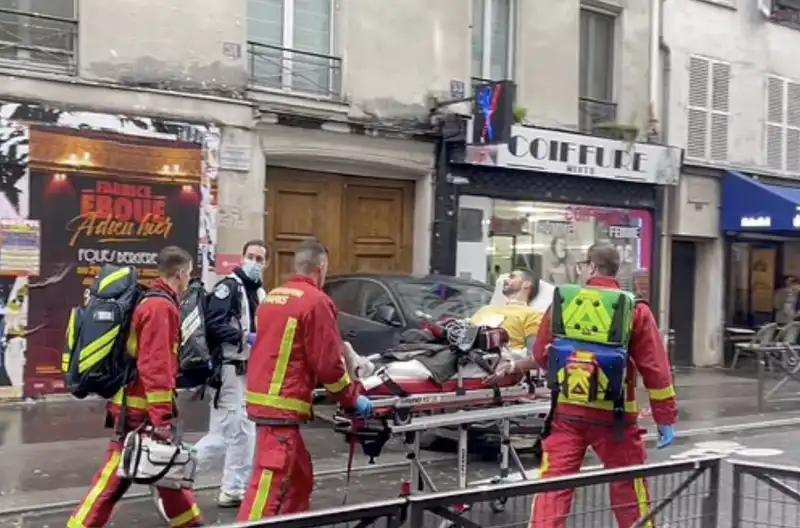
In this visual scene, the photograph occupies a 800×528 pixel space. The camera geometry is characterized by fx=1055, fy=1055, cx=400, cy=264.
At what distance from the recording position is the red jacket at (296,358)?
5598 millimetres

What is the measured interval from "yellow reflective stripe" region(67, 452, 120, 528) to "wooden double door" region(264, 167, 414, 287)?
8122 mm

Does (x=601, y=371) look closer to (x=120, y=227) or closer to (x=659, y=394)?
(x=659, y=394)

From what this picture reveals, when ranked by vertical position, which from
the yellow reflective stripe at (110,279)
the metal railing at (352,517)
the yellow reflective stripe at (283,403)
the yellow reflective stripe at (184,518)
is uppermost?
the yellow reflective stripe at (110,279)

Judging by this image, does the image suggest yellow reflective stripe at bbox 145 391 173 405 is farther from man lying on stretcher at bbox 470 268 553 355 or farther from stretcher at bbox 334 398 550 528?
man lying on stretcher at bbox 470 268 553 355

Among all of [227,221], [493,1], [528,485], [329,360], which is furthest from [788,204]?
[528,485]

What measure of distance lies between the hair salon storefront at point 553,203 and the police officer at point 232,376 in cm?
777

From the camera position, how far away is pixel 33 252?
11.5 metres

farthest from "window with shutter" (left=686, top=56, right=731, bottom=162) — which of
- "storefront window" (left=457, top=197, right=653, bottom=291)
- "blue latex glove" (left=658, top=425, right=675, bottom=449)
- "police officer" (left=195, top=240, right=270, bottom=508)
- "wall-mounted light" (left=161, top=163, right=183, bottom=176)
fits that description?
"blue latex glove" (left=658, top=425, right=675, bottom=449)

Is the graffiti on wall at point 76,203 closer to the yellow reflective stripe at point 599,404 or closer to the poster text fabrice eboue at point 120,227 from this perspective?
the poster text fabrice eboue at point 120,227

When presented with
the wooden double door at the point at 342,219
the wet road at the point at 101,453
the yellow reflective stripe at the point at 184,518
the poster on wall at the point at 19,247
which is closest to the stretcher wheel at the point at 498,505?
the wet road at the point at 101,453

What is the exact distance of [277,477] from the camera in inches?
221

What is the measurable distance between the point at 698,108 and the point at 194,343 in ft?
46.3

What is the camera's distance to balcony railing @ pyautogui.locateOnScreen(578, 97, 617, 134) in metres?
17.5

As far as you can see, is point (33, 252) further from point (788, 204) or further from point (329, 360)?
point (788, 204)
